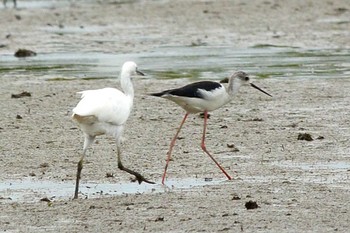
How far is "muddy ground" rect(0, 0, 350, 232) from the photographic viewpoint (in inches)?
387

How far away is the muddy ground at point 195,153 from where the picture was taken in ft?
32.2

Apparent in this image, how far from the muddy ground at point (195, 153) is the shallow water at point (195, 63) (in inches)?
25.1

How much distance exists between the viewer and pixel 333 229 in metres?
9.22

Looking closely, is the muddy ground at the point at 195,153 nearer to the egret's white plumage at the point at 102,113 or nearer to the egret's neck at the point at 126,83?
the egret's white plumage at the point at 102,113

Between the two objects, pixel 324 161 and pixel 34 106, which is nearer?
pixel 324 161

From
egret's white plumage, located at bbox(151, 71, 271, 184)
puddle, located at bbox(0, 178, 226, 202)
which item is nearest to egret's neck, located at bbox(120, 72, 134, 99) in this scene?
egret's white plumage, located at bbox(151, 71, 271, 184)

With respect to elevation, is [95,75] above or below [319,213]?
below

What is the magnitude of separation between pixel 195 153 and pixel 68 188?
7.16 ft

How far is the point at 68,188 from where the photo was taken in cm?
1148

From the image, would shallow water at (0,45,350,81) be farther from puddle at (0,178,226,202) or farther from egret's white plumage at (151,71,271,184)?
puddle at (0,178,226,202)

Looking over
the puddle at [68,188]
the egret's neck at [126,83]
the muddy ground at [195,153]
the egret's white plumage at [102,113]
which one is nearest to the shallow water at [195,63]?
the muddy ground at [195,153]

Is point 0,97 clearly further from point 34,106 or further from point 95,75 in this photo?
point 95,75

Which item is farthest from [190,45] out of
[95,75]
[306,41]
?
[95,75]

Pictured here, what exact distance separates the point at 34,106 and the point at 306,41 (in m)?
8.90
